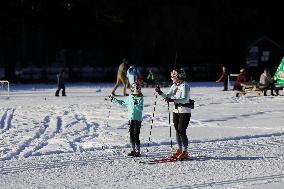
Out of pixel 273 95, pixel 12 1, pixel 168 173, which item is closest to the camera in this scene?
pixel 168 173

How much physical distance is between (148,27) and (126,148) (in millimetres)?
32191

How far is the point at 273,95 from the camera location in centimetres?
2547

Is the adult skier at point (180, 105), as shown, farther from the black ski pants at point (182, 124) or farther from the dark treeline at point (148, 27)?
the dark treeline at point (148, 27)

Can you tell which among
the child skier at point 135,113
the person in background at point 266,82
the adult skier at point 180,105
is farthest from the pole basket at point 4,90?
→ the adult skier at point 180,105

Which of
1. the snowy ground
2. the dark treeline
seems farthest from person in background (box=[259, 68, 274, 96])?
the dark treeline

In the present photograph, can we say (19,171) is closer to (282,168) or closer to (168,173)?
(168,173)

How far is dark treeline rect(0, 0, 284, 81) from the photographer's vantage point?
40812mm

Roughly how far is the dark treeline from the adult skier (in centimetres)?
3028

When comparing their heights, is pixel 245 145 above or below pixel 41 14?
below

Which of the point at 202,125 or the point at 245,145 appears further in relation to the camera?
the point at 202,125

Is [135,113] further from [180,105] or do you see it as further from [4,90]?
[4,90]

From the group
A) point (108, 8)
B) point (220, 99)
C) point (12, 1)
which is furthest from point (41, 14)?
point (220, 99)

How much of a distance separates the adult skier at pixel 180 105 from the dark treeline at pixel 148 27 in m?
30.3

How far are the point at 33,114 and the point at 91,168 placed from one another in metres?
9.21
